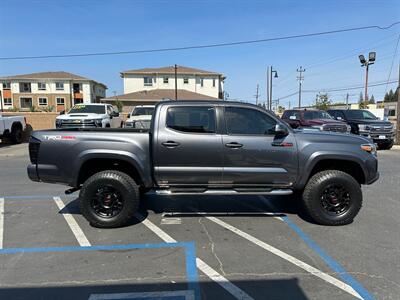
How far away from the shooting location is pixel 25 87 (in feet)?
201

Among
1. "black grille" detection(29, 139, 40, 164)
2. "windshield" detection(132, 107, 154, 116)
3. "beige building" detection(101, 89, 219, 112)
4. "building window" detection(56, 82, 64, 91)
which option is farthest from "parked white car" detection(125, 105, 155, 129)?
"building window" detection(56, 82, 64, 91)

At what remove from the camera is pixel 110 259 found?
13.5ft

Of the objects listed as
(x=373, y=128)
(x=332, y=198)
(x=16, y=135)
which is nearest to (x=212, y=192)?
(x=332, y=198)

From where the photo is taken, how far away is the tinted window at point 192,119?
5.27 m

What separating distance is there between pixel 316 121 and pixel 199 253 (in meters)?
12.3

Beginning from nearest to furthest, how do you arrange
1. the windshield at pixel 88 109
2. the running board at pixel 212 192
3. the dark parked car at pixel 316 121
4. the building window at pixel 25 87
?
1. the running board at pixel 212 192
2. the dark parked car at pixel 316 121
3. the windshield at pixel 88 109
4. the building window at pixel 25 87

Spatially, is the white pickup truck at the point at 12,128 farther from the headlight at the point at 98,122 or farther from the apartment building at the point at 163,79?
the apartment building at the point at 163,79

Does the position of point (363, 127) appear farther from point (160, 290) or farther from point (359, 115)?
point (160, 290)

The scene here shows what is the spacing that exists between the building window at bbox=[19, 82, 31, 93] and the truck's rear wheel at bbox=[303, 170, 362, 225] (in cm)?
6517

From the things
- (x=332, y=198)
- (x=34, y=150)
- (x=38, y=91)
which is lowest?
(x=332, y=198)

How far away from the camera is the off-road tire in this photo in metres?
17.4

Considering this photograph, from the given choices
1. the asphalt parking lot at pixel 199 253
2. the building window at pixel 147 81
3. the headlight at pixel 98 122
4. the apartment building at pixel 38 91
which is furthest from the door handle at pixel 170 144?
the apartment building at pixel 38 91

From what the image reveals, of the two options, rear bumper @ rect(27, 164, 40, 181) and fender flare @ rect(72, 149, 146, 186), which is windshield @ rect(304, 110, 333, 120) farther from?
rear bumper @ rect(27, 164, 40, 181)

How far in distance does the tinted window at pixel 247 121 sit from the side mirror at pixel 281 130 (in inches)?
4.5
